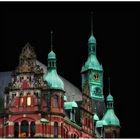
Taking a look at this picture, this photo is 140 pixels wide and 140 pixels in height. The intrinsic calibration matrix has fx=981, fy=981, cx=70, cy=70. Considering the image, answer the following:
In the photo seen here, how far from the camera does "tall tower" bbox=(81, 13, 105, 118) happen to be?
224 ft

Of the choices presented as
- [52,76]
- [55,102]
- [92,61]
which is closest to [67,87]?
[52,76]

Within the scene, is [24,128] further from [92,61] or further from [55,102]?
[92,61]

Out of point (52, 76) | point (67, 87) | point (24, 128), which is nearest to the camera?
point (24, 128)

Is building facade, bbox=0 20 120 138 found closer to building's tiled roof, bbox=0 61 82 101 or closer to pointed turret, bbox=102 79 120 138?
building's tiled roof, bbox=0 61 82 101

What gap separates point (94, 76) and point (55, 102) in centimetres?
1458

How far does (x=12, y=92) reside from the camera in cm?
5519

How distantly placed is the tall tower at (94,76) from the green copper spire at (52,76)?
36.2ft

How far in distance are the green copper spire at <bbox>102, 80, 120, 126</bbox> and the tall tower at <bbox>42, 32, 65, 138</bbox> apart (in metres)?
9.71

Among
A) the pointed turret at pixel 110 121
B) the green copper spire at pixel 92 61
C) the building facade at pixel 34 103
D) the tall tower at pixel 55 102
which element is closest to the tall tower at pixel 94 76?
the green copper spire at pixel 92 61

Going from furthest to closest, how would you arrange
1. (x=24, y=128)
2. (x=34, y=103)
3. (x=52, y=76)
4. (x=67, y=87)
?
(x=67, y=87), (x=52, y=76), (x=34, y=103), (x=24, y=128)

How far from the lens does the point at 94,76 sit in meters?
69.9

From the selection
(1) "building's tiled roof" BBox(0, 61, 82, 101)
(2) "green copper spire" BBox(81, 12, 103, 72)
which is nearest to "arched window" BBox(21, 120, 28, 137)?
(1) "building's tiled roof" BBox(0, 61, 82, 101)

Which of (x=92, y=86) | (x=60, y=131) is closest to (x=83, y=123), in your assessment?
(x=60, y=131)

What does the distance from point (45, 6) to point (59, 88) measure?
37.4 feet
